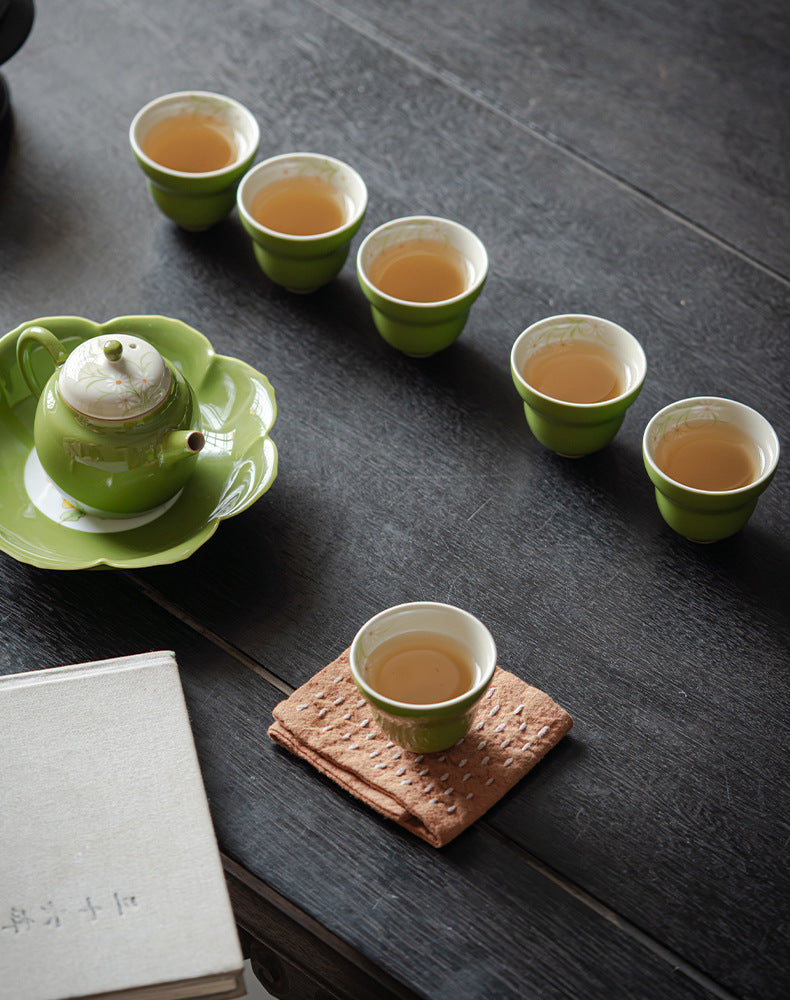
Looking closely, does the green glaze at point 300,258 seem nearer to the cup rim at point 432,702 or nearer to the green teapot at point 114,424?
the green teapot at point 114,424

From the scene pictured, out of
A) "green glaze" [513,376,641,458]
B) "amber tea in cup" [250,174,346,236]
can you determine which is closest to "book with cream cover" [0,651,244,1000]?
"green glaze" [513,376,641,458]

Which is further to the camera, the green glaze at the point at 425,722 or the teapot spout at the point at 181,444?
the teapot spout at the point at 181,444

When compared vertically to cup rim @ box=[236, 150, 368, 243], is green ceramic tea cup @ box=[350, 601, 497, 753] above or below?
below

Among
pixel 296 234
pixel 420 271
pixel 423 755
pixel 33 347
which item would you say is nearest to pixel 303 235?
pixel 296 234

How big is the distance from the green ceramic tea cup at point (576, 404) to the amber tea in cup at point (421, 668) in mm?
269

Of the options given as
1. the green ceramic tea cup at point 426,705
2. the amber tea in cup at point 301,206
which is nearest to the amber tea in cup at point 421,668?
the green ceramic tea cup at point 426,705

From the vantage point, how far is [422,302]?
3.56 feet

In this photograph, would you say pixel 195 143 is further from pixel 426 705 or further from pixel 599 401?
pixel 426 705

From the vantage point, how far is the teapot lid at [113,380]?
85cm

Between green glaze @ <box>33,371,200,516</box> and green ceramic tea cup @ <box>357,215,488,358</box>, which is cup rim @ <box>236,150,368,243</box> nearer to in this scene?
green ceramic tea cup @ <box>357,215,488,358</box>

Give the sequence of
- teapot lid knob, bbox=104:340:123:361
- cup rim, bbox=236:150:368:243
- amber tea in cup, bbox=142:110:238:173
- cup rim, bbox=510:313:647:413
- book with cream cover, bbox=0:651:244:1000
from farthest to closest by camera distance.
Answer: amber tea in cup, bbox=142:110:238:173 < cup rim, bbox=236:150:368:243 < cup rim, bbox=510:313:647:413 < teapot lid knob, bbox=104:340:123:361 < book with cream cover, bbox=0:651:244:1000

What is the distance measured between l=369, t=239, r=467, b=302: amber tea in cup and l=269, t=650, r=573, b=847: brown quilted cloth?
0.41 metres

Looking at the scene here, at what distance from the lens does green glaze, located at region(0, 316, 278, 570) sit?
90 centimetres

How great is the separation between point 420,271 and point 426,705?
1.64ft
